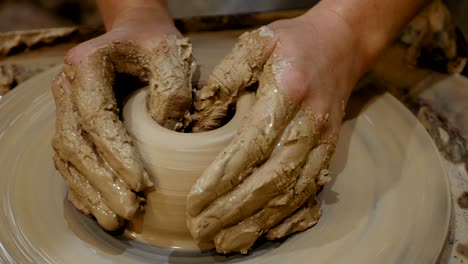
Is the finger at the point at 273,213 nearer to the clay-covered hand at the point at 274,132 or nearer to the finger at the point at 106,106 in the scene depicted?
the clay-covered hand at the point at 274,132

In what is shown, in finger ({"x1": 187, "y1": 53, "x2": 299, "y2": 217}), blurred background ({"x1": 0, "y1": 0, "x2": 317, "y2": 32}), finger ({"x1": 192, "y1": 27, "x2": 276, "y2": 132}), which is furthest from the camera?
blurred background ({"x1": 0, "y1": 0, "x2": 317, "y2": 32})

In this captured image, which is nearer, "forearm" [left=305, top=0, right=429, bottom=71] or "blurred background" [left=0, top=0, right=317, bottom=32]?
"forearm" [left=305, top=0, right=429, bottom=71]

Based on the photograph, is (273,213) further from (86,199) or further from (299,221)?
(86,199)

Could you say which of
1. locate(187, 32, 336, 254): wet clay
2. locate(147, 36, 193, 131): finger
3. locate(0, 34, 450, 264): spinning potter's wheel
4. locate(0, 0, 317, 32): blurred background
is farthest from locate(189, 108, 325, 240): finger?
locate(0, 0, 317, 32): blurred background

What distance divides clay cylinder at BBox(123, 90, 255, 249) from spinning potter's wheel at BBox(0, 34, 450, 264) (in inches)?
1.2

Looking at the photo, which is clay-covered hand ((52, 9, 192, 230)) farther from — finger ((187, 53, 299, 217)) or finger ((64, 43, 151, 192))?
finger ((187, 53, 299, 217))

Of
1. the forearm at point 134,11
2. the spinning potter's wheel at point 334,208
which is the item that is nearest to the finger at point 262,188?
the spinning potter's wheel at point 334,208

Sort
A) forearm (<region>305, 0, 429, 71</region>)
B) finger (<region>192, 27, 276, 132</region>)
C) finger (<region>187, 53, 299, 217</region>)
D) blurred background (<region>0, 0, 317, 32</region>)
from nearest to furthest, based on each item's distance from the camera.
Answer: finger (<region>187, 53, 299, 217</region>) < finger (<region>192, 27, 276, 132</region>) < forearm (<region>305, 0, 429, 71</region>) < blurred background (<region>0, 0, 317, 32</region>)

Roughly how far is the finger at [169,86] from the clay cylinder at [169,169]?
0.04 m

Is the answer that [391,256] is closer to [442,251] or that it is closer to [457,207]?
[442,251]

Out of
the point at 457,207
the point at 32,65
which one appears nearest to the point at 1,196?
the point at 32,65

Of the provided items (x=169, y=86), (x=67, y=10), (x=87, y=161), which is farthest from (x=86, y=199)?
(x=67, y=10)

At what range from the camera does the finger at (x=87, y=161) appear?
1.05 metres

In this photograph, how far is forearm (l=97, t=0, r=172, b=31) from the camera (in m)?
1.37
